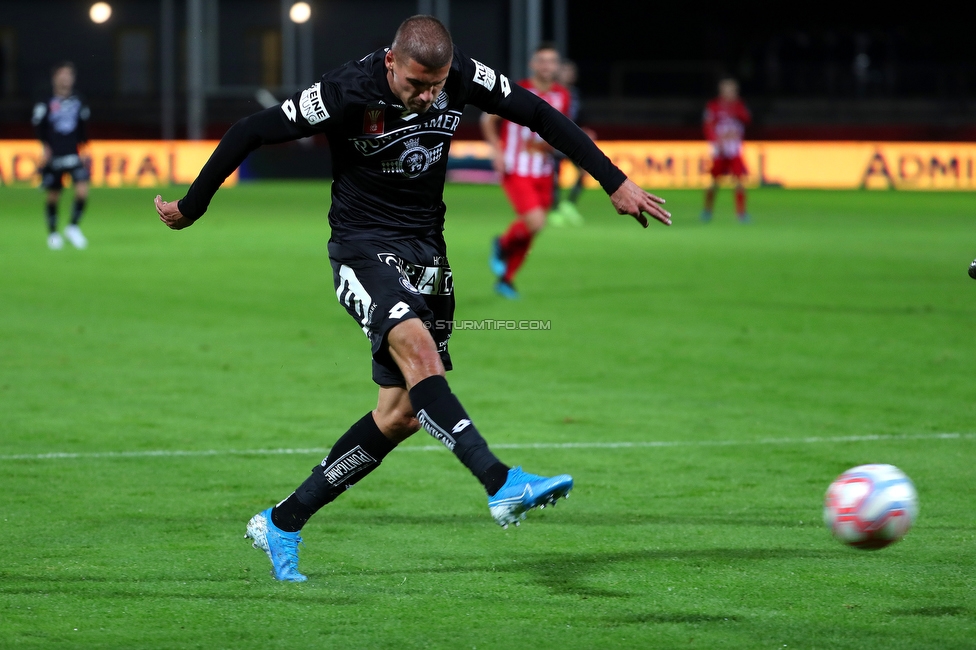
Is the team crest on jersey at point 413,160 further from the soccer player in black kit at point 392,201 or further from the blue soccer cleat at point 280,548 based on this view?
the blue soccer cleat at point 280,548

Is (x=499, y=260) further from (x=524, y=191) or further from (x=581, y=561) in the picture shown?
(x=581, y=561)

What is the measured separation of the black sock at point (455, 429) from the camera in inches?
170

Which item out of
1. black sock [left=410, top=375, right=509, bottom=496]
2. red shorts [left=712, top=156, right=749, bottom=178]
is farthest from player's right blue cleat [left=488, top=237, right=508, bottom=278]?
red shorts [left=712, top=156, right=749, bottom=178]

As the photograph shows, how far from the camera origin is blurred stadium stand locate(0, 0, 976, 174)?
1455 inches

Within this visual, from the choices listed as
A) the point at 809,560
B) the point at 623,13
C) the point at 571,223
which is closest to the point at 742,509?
the point at 809,560

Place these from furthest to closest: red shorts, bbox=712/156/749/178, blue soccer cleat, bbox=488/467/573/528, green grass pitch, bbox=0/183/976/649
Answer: red shorts, bbox=712/156/749/178 < green grass pitch, bbox=0/183/976/649 < blue soccer cleat, bbox=488/467/573/528

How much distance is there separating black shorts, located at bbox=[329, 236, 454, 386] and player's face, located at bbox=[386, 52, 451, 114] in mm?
521

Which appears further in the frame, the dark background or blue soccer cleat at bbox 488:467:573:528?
the dark background

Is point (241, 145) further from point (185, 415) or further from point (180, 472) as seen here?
point (185, 415)

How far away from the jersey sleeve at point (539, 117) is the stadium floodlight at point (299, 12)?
115 feet

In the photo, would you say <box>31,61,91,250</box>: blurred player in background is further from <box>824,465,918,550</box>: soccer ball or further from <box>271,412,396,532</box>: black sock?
<box>824,465,918,550</box>: soccer ball

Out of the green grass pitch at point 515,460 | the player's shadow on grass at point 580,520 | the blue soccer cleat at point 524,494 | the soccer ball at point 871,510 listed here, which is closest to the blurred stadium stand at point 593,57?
the green grass pitch at point 515,460

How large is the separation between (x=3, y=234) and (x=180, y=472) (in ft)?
47.0

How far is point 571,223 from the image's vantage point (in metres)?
23.3
